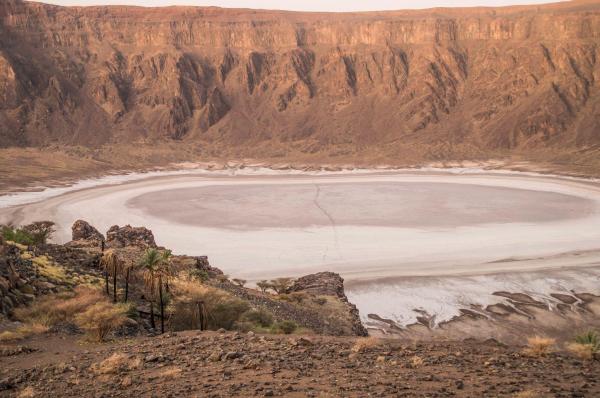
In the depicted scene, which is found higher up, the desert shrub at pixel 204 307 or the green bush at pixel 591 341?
the green bush at pixel 591 341

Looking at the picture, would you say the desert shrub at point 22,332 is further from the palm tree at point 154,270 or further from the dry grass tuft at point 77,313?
the palm tree at point 154,270

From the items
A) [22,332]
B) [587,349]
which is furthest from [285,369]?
[22,332]

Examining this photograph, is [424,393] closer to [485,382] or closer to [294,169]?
[485,382]

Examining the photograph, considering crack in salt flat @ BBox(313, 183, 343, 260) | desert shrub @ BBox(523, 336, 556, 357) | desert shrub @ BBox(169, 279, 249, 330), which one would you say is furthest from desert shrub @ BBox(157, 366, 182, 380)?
crack in salt flat @ BBox(313, 183, 343, 260)

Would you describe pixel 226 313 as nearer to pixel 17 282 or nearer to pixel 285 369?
pixel 17 282

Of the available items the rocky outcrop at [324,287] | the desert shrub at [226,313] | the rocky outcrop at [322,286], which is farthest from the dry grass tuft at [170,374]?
the rocky outcrop at [322,286]

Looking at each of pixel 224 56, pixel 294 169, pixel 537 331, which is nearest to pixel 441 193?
pixel 294 169

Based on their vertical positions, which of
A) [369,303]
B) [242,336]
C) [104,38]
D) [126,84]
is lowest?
[369,303]
